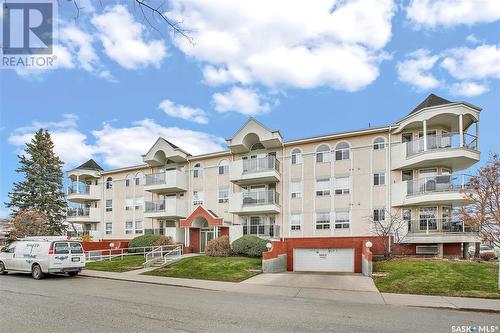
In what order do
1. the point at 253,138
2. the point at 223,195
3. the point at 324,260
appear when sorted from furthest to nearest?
the point at 223,195 → the point at 253,138 → the point at 324,260

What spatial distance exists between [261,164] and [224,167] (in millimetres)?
4821

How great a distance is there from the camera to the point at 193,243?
32.0 m

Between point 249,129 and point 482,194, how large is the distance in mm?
16968

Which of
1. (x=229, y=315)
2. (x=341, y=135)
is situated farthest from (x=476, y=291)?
(x=341, y=135)

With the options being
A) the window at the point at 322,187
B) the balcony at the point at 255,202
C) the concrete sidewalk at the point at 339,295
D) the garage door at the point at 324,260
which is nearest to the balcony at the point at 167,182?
the balcony at the point at 255,202

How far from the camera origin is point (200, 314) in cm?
952

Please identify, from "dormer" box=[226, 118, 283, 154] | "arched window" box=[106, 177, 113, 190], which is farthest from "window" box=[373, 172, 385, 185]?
"arched window" box=[106, 177, 113, 190]

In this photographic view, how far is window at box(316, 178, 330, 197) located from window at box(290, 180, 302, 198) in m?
1.44

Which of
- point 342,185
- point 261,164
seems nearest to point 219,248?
point 261,164

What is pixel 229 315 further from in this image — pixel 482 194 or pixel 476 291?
pixel 482 194

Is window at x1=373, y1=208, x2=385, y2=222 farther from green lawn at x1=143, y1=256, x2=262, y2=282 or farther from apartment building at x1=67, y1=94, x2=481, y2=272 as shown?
green lawn at x1=143, y1=256, x2=262, y2=282

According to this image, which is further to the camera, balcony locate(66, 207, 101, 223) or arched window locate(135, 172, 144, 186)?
balcony locate(66, 207, 101, 223)

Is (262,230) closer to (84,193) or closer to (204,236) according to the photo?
(204,236)

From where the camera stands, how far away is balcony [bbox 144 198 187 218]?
32750 mm
